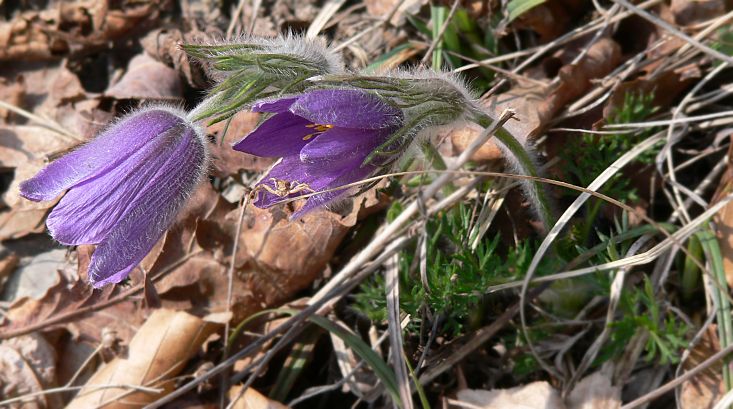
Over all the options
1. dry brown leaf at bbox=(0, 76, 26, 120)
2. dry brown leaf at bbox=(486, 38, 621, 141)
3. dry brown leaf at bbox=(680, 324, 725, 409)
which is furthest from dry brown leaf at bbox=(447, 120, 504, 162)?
dry brown leaf at bbox=(0, 76, 26, 120)

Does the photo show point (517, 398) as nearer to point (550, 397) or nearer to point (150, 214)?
point (550, 397)

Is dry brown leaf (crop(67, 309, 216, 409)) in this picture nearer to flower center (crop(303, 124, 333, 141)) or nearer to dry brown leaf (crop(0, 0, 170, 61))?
flower center (crop(303, 124, 333, 141))

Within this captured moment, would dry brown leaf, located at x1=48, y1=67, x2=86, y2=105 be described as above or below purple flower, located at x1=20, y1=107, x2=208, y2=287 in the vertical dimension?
below

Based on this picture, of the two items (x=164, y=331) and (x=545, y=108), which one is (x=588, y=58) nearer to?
(x=545, y=108)

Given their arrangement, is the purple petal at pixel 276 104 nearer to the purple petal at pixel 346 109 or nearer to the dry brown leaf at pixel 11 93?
the purple petal at pixel 346 109

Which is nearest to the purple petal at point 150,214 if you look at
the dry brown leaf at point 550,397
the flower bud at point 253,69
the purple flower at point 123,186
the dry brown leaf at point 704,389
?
the purple flower at point 123,186
